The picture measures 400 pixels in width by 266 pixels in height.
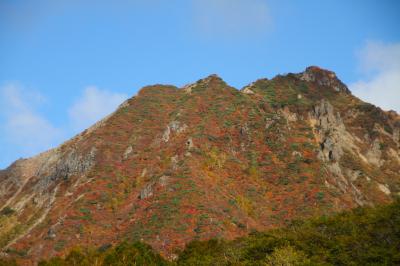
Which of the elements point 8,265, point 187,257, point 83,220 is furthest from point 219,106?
point 8,265

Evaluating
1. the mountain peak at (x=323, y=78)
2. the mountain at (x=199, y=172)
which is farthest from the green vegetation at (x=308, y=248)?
the mountain peak at (x=323, y=78)

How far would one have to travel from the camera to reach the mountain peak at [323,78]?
621 feet

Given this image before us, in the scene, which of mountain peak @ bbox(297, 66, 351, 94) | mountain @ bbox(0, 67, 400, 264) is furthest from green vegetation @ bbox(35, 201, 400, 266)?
mountain peak @ bbox(297, 66, 351, 94)

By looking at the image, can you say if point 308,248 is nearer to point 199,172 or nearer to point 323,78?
point 199,172

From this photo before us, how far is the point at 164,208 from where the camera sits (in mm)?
101375

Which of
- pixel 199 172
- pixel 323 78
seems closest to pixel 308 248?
pixel 199 172

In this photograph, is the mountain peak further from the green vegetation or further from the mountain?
the green vegetation

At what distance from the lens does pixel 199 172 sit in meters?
114

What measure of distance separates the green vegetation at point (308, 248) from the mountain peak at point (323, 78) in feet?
362

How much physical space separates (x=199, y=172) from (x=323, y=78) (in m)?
97.7

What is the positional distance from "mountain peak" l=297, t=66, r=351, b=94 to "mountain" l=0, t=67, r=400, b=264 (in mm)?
16435

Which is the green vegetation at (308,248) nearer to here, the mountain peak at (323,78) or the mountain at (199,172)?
the mountain at (199,172)

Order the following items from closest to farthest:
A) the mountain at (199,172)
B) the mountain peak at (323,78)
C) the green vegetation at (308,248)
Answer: the green vegetation at (308,248) → the mountain at (199,172) → the mountain peak at (323,78)

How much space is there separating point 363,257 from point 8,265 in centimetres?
5572
